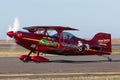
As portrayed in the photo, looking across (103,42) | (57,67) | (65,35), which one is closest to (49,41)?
(65,35)

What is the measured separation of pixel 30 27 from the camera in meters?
29.9

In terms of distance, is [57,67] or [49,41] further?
[49,41]

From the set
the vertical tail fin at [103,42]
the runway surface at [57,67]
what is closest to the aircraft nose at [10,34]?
the runway surface at [57,67]

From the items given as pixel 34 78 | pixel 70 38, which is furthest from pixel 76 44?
pixel 34 78

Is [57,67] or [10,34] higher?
[10,34]

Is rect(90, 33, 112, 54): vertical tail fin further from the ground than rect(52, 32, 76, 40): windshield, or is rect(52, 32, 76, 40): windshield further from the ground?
rect(52, 32, 76, 40): windshield

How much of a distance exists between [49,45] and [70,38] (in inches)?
60.4

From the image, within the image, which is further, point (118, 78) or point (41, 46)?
point (41, 46)

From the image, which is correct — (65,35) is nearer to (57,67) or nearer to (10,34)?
(10,34)

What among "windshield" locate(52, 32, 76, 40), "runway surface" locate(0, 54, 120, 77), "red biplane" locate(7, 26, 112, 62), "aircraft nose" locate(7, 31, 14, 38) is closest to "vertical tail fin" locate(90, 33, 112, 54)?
"red biplane" locate(7, 26, 112, 62)

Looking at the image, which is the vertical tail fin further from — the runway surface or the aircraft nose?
the aircraft nose

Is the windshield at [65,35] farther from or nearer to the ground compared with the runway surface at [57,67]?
farther from the ground

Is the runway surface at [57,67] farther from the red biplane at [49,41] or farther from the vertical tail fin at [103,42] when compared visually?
the vertical tail fin at [103,42]

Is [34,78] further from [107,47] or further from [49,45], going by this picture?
[107,47]
